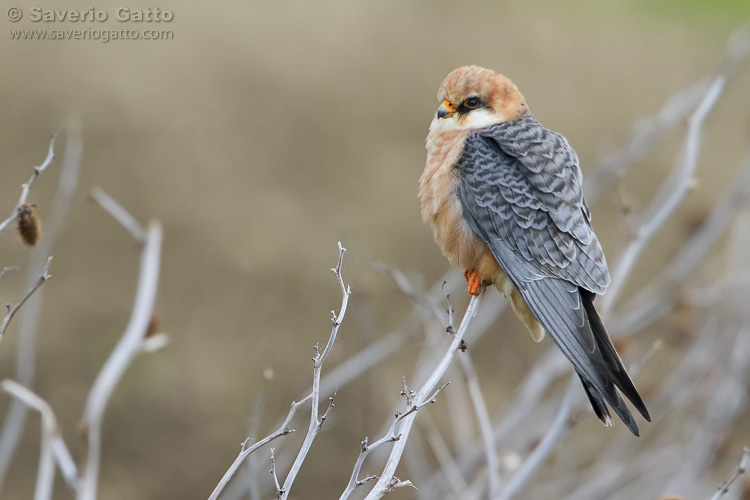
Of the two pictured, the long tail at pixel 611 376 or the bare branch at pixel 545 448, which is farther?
the bare branch at pixel 545 448

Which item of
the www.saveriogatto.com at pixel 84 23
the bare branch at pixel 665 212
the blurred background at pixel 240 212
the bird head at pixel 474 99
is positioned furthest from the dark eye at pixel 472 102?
the www.saveriogatto.com at pixel 84 23

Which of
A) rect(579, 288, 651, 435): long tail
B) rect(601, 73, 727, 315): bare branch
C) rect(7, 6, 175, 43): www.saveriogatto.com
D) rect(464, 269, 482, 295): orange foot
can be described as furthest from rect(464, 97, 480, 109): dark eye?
rect(7, 6, 175, 43): www.saveriogatto.com

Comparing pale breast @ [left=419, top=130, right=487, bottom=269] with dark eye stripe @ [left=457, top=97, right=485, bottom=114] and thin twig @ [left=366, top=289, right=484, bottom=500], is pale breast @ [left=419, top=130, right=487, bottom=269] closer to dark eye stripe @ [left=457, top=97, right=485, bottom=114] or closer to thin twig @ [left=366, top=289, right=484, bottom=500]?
dark eye stripe @ [left=457, top=97, right=485, bottom=114]

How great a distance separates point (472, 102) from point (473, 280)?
26.7 inches

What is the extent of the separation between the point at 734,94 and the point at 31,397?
19.4 feet

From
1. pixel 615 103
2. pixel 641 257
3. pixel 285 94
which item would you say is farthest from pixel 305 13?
pixel 641 257

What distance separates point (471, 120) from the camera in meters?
3.03

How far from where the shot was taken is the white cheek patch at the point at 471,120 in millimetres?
3033

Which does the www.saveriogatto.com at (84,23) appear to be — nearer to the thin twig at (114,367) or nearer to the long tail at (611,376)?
the thin twig at (114,367)

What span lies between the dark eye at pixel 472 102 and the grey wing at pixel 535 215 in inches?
4.2

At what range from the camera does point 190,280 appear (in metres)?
4.72

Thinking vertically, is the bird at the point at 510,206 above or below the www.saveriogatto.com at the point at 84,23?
below

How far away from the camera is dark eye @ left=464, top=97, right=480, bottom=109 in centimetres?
301

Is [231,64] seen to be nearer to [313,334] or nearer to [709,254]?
[313,334]
